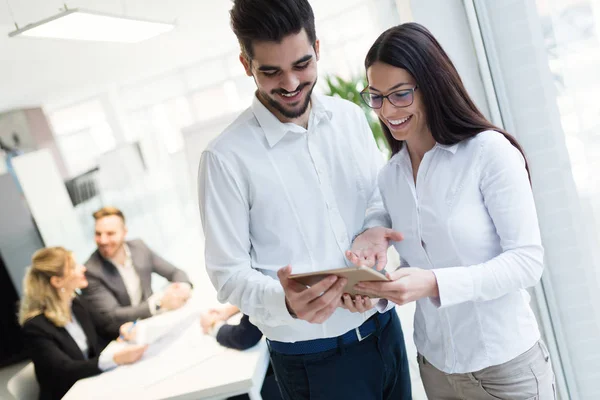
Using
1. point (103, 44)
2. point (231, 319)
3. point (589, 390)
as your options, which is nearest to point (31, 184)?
point (103, 44)

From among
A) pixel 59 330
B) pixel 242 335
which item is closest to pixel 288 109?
pixel 242 335

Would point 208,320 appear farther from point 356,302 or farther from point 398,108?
point 398,108

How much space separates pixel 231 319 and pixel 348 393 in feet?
5.80

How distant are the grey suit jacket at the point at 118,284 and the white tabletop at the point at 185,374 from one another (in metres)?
1.13

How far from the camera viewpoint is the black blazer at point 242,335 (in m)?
2.67

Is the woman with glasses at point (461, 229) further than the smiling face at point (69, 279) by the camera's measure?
No

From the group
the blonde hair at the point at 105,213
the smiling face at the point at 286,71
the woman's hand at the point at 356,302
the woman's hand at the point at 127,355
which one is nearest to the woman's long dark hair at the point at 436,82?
the smiling face at the point at 286,71

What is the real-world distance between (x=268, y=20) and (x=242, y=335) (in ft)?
5.88

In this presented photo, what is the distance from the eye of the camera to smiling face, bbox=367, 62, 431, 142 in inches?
51.3

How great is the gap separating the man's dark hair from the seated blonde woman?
2.26 m

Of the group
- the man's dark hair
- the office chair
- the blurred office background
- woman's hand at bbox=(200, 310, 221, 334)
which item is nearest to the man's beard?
the man's dark hair

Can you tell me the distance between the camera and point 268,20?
137 cm

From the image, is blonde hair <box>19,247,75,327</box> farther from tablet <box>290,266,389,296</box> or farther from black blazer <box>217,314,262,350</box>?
tablet <box>290,266,389,296</box>

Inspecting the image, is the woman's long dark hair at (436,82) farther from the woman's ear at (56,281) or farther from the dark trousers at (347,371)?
the woman's ear at (56,281)
